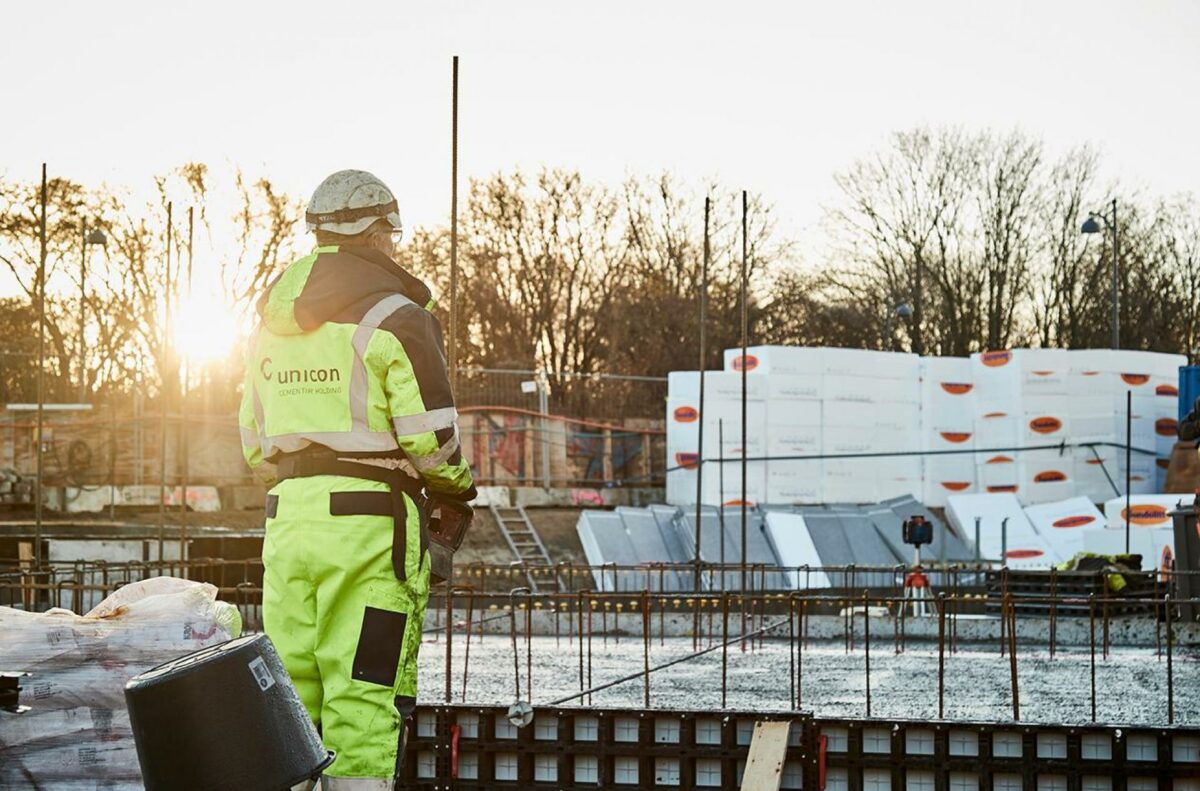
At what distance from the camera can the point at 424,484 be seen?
16.6 feet

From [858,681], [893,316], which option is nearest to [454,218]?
[858,681]

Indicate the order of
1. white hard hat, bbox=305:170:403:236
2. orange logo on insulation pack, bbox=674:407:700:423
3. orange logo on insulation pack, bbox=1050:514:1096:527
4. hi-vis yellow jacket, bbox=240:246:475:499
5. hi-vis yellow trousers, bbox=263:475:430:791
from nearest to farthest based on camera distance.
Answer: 1. hi-vis yellow trousers, bbox=263:475:430:791
2. hi-vis yellow jacket, bbox=240:246:475:499
3. white hard hat, bbox=305:170:403:236
4. orange logo on insulation pack, bbox=1050:514:1096:527
5. orange logo on insulation pack, bbox=674:407:700:423

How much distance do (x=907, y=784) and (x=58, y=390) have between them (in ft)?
124

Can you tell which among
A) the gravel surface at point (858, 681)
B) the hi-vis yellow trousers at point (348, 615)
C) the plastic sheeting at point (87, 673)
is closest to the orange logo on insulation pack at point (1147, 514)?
the gravel surface at point (858, 681)

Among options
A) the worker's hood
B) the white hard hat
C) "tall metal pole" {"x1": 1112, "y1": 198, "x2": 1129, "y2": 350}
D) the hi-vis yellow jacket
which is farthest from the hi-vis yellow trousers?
"tall metal pole" {"x1": 1112, "y1": 198, "x2": 1129, "y2": 350}

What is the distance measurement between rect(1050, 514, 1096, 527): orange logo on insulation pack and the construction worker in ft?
88.2

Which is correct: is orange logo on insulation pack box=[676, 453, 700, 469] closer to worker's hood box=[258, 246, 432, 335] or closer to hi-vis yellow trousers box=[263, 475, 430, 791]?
worker's hood box=[258, 246, 432, 335]

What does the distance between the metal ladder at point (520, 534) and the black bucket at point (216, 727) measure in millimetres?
24254

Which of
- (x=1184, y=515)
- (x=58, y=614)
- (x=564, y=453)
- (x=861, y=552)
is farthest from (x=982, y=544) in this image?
(x=58, y=614)

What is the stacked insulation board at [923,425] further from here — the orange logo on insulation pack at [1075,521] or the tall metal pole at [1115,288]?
the tall metal pole at [1115,288]

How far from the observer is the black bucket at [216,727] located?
4.25 meters

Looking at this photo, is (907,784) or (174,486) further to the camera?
(174,486)

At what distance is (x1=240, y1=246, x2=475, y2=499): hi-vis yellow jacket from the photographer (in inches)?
193

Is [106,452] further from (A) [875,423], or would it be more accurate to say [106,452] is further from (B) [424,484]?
(B) [424,484]
